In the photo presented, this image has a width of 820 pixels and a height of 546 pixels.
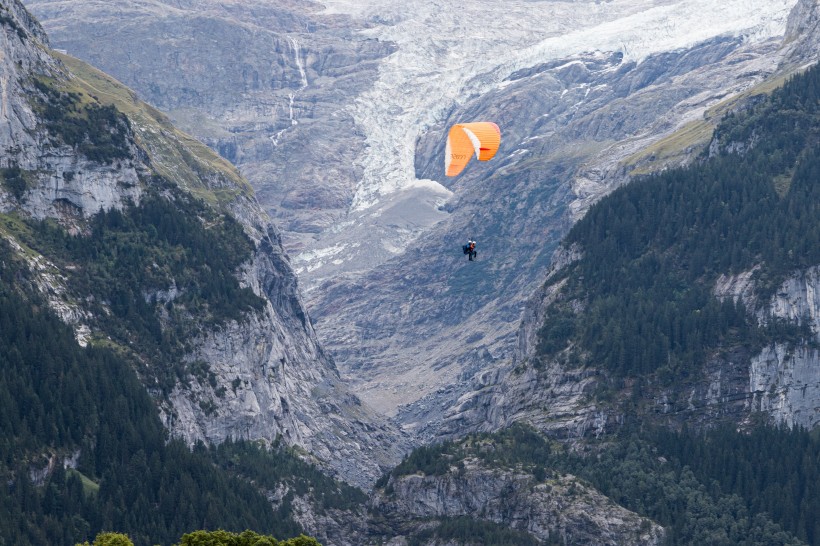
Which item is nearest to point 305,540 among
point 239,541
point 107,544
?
point 239,541

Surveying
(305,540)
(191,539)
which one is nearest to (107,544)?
Answer: (191,539)

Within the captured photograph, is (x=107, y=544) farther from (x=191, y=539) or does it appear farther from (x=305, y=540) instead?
(x=305, y=540)

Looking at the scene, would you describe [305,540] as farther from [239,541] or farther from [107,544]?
[107,544]

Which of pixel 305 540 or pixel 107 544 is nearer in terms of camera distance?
pixel 107 544
